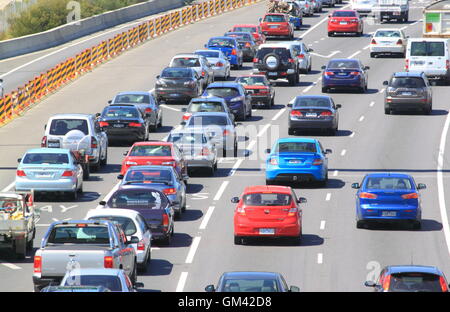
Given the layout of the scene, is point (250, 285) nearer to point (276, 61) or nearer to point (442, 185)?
point (442, 185)

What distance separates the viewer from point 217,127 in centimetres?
4516

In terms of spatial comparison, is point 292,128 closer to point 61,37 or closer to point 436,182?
point 436,182

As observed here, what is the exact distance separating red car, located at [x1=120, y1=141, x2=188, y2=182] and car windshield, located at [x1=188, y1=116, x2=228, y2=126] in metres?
5.55

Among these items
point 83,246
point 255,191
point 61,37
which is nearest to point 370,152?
point 255,191

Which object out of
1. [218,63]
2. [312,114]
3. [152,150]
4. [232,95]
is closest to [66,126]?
[152,150]

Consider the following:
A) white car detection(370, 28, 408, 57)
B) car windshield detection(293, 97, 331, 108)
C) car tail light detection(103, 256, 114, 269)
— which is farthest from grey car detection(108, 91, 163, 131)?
car tail light detection(103, 256, 114, 269)

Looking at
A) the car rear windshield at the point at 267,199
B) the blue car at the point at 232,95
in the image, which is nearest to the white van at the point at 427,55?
the blue car at the point at 232,95

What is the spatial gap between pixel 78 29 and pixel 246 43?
44.1 feet

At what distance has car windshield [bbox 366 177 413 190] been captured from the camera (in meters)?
33.6

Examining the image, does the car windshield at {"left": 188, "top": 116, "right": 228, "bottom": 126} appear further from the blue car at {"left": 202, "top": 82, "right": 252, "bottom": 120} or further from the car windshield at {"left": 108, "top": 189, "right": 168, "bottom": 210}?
the car windshield at {"left": 108, "top": 189, "right": 168, "bottom": 210}

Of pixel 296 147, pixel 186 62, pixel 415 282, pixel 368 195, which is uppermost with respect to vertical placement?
pixel 415 282

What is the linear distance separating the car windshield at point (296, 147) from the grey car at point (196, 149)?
8.94ft

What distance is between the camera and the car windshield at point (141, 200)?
31.1 meters

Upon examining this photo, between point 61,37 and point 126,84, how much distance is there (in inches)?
706
